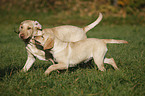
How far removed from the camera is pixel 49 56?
4.02 m

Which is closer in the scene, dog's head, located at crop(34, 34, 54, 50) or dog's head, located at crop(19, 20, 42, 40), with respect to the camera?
dog's head, located at crop(34, 34, 54, 50)

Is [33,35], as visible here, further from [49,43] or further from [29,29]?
[49,43]

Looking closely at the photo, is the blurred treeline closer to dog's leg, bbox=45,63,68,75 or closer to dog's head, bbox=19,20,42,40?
dog's head, bbox=19,20,42,40

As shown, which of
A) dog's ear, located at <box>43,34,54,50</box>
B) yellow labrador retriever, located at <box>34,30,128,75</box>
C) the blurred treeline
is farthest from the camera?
the blurred treeline

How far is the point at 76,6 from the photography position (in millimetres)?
19672

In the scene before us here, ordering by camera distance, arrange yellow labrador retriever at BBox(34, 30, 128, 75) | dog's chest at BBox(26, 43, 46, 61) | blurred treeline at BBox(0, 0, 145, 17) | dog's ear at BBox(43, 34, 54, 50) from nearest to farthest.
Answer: dog's ear at BBox(43, 34, 54, 50) < yellow labrador retriever at BBox(34, 30, 128, 75) < dog's chest at BBox(26, 43, 46, 61) < blurred treeline at BBox(0, 0, 145, 17)

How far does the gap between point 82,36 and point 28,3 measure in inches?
619

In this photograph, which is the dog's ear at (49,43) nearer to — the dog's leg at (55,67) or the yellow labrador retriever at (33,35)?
the yellow labrador retriever at (33,35)

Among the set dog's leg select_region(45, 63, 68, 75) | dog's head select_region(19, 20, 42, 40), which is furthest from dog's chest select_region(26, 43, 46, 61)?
dog's leg select_region(45, 63, 68, 75)

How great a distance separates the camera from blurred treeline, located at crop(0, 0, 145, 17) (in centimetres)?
1722

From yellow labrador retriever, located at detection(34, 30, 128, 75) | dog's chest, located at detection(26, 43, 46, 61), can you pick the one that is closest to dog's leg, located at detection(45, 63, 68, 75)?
yellow labrador retriever, located at detection(34, 30, 128, 75)

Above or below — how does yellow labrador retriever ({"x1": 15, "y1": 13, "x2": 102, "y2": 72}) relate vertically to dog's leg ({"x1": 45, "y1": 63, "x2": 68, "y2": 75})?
above

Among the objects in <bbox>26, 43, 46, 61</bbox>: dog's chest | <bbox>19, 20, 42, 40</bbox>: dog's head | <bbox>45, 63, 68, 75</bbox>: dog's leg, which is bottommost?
<bbox>45, 63, 68, 75</bbox>: dog's leg

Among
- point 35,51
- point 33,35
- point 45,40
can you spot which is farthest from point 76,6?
point 45,40
